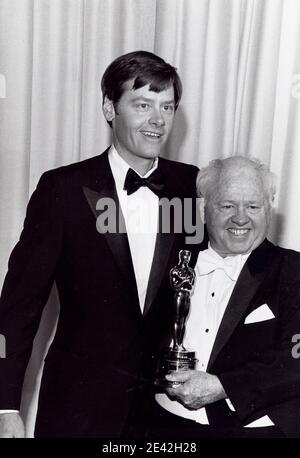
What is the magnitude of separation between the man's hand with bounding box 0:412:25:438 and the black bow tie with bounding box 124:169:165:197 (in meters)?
0.71

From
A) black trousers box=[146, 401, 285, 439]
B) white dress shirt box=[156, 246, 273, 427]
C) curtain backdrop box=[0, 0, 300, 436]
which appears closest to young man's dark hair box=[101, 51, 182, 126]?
white dress shirt box=[156, 246, 273, 427]

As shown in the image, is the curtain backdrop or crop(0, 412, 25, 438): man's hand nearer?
crop(0, 412, 25, 438): man's hand

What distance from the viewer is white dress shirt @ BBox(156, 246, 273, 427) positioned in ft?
6.08

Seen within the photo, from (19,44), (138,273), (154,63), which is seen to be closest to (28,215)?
(138,273)

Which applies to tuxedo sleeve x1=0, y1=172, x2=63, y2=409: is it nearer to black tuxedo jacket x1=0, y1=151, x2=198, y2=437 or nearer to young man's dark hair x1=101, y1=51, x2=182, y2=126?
black tuxedo jacket x1=0, y1=151, x2=198, y2=437

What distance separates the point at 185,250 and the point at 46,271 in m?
0.39

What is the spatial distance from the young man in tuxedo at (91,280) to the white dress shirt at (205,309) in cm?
10

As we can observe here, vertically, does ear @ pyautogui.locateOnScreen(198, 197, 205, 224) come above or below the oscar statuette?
above

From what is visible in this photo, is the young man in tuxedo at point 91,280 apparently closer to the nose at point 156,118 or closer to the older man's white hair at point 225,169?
the nose at point 156,118

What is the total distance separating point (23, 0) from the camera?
8.43 feet

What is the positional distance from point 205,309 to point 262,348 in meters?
0.19

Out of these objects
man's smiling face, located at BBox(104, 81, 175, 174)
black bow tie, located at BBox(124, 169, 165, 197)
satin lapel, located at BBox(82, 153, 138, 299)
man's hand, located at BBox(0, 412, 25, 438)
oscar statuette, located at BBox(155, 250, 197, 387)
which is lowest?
man's hand, located at BBox(0, 412, 25, 438)
